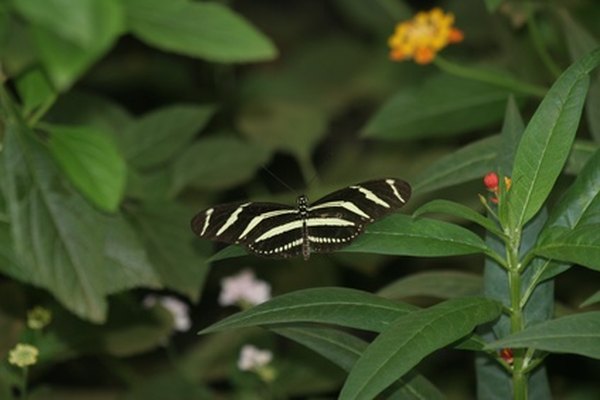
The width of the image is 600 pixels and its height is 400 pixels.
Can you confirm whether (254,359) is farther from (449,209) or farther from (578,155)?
(449,209)

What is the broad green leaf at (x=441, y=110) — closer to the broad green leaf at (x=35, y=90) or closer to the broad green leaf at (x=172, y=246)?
the broad green leaf at (x=172, y=246)

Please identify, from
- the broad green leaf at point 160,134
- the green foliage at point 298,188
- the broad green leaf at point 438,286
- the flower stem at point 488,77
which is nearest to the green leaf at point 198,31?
the green foliage at point 298,188

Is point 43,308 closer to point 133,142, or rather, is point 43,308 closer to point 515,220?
point 133,142

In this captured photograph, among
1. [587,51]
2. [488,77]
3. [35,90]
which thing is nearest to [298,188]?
[488,77]

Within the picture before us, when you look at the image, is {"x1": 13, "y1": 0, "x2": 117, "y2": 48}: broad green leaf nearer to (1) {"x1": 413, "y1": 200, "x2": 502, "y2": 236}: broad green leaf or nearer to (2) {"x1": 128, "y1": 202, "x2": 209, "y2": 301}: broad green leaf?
(1) {"x1": 413, "y1": 200, "x2": 502, "y2": 236}: broad green leaf

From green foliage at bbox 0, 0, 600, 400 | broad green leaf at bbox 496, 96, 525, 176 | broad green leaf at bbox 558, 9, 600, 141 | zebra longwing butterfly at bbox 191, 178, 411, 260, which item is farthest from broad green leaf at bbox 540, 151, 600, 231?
broad green leaf at bbox 558, 9, 600, 141
